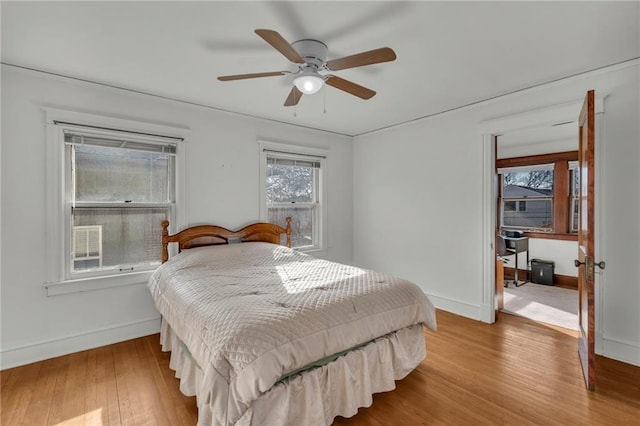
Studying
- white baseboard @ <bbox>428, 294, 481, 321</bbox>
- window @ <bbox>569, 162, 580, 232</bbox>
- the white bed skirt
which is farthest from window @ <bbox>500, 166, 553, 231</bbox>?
the white bed skirt

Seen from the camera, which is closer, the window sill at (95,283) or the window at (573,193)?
the window sill at (95,283)

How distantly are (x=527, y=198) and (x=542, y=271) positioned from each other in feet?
4.67

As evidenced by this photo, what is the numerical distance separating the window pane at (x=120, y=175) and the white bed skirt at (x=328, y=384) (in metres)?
1.69

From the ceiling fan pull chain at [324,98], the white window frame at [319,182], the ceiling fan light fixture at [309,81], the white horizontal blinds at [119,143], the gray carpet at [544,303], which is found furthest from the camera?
the white window frame at [319,182]

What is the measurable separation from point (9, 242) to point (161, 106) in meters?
1.80

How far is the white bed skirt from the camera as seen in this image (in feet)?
5.23

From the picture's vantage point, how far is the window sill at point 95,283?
2719 millimetres

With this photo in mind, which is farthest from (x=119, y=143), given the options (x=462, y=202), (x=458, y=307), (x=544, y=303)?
(x=544, y=303)

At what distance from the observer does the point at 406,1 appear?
176 centimetres

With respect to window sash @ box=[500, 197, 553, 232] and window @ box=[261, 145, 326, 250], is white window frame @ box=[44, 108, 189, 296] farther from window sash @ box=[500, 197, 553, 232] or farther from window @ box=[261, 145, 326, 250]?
window sash @ box=[500, 197, 553, 232]

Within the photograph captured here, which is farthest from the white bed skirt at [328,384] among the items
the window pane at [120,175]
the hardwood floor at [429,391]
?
the window pane at [120,175]

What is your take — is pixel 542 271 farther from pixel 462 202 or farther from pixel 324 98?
pixel 324 98

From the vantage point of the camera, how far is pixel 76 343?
9.22ft

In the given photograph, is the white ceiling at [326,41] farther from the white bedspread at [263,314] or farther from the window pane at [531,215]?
the window pane at [531,215]
